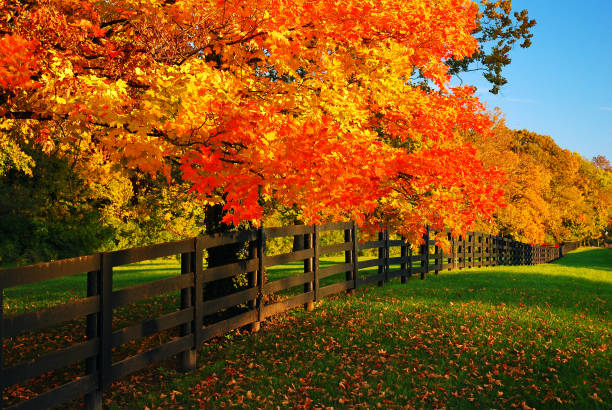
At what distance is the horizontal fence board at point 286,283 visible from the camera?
10148mm

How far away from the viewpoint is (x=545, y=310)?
37.8 ft

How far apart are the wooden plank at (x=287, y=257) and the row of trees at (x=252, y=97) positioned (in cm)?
102

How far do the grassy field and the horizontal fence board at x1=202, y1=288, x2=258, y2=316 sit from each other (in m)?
0.65

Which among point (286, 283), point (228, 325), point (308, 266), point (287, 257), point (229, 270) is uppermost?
point (287, 257)

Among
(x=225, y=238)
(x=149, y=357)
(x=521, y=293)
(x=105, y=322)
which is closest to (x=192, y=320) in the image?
(x=149, y=357)

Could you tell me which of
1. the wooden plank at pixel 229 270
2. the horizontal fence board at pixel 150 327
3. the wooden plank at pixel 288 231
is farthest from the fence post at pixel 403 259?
the horizontal fence board at pixel 150 327

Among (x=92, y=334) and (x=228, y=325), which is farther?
(x=228, y=325)

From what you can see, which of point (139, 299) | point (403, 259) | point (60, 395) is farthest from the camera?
point (403, 259)

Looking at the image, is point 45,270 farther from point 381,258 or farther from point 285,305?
point 381,258

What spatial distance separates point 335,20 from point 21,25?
4.92 metres

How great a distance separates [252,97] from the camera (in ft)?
27.5

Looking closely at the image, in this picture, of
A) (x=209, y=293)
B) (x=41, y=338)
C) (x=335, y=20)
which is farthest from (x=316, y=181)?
(x=41, y=338)

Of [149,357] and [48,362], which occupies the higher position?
[48,362]

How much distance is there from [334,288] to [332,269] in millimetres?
428
